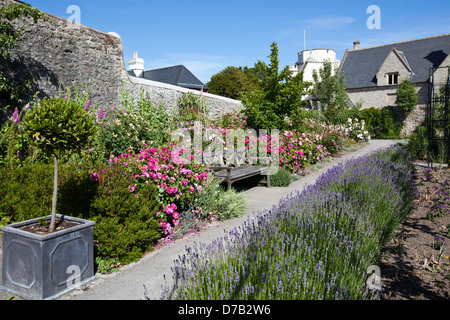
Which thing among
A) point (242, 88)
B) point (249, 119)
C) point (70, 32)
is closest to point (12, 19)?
point (70, 32)

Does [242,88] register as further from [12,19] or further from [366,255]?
[366,255]

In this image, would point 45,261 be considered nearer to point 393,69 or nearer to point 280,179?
point 280,179

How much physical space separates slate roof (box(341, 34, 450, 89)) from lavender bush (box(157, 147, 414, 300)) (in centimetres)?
2538

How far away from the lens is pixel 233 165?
27.5 feet

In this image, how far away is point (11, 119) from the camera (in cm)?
666

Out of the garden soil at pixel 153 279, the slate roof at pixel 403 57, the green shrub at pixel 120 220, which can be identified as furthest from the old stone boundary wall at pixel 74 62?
the slate roof at pixel 403 57

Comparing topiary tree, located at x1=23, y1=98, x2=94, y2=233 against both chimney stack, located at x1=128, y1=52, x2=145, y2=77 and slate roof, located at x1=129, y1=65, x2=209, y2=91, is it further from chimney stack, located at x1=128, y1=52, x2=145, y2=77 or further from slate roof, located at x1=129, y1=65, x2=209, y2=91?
slate roof, located at x1=129, y1=65, x2=209, y2=91

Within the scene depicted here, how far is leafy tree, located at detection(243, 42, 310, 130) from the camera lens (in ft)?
32.7

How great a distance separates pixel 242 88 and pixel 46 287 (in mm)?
34641

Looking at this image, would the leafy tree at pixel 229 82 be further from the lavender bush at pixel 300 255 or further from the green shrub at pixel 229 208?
the lavender bush at pixel 300 255

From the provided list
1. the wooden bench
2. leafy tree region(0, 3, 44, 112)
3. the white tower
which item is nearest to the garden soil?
the wooden bench

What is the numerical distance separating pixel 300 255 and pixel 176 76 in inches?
1211

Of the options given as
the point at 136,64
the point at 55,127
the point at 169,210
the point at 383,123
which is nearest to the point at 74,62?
the point at 169,210
